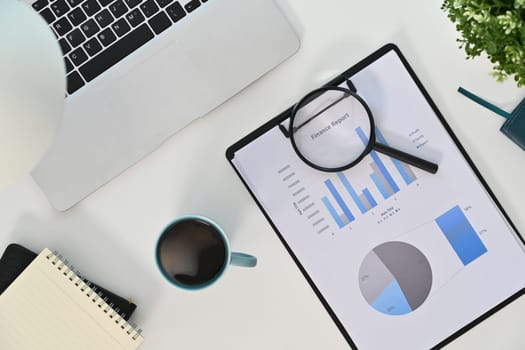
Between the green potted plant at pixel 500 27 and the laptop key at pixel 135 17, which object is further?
the laptop key at pixel 135 17

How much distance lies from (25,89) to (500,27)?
495 millimetres

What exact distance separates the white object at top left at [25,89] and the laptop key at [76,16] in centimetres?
39

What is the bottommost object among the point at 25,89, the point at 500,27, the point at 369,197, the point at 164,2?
the point at 369,197

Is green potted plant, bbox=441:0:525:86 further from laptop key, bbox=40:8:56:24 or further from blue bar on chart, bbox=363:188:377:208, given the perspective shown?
laptop key, bbox=40:8:56:24

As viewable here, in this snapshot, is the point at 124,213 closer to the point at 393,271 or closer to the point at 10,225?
the point at 10,225

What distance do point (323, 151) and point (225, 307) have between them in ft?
0.87

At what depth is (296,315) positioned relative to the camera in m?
0.87

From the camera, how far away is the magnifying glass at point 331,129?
847 millimetres

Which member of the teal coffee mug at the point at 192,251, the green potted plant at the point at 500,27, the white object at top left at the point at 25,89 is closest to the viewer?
the white object at top left at the point at 25,89

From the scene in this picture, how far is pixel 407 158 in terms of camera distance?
83 cm

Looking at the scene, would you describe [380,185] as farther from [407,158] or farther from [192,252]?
[192,252]

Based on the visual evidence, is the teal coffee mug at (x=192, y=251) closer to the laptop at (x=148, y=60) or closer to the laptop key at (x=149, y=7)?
the laptop at (x=148, y=60)

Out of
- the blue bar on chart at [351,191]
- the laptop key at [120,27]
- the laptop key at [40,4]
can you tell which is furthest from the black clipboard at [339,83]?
the laptop key at [40,4]

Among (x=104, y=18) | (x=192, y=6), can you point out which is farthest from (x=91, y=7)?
Result: (x=192, y=6)
